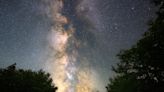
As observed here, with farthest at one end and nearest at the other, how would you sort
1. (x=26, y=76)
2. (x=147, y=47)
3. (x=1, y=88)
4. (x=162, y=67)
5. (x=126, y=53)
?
(x=26, y=76), (x=1, y=88), (x=126, y=53), (x=147, y=47), (x=162, y=67)

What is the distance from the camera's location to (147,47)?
1289cm

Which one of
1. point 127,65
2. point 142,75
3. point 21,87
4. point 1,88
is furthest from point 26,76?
point 142,75

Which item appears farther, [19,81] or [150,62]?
[19,81]

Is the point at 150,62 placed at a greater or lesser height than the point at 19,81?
lesser

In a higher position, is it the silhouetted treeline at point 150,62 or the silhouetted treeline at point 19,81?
the silhouetted treeline at point 19,81

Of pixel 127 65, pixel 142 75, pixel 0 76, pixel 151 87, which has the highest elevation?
pixel 0 76

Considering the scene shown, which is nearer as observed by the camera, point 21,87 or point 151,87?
point 151,87

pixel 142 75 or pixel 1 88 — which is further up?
pixel 1 88

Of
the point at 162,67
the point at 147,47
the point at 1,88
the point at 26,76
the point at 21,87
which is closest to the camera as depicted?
the point at 162,67

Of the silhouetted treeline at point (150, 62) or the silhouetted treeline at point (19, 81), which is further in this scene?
the silhouetted treeline at point (19, 81)

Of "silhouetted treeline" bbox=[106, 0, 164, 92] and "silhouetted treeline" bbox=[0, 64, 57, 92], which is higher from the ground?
"silhouetted treeline" bbox=[0, 64, 57, 92]

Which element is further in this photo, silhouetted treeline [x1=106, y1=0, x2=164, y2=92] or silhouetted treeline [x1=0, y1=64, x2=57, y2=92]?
silhouetted treeline [x1=0, y1=64, x2=57, y2=92]

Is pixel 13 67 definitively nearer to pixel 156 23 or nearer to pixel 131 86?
pixel 131 86

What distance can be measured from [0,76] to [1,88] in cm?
136
